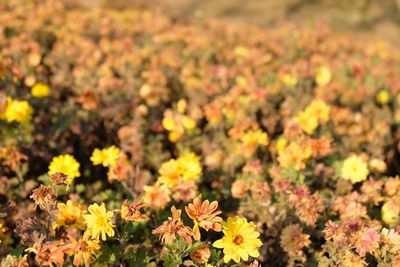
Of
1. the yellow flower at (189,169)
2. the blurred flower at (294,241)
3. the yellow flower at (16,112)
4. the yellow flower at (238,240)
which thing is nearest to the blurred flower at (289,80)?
the yellow flower at (189,169)

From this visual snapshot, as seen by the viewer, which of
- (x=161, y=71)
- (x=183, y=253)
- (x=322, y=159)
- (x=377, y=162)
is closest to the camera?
(x=183, y=253)

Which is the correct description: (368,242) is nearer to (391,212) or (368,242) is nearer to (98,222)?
Answer: (391,212)

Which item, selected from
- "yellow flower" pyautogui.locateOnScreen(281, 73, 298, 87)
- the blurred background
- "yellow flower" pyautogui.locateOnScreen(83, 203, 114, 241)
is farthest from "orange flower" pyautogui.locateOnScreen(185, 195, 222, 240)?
the blurred background

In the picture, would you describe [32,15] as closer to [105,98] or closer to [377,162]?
[105,98]

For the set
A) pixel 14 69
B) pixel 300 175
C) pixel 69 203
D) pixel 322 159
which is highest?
pixel 14 69

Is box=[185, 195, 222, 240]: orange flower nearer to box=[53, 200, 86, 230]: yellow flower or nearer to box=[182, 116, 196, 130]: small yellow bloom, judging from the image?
box=[53, 200, 86, 230]: yellow flower

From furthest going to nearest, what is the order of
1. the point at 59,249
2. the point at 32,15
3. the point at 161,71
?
1. the point at 32,15
2. the point at 161,71
3. the point at 59,249

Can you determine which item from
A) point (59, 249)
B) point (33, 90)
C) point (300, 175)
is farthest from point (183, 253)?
point (33, 90)

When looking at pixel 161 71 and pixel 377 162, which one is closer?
pixel 377 162
